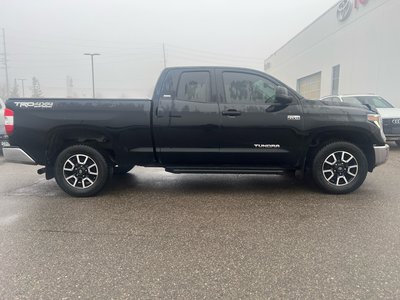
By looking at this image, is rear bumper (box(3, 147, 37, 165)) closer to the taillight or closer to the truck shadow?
the taillight

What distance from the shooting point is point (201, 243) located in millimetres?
3408

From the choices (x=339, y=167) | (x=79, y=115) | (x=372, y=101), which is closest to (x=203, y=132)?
(x=79, y=115)

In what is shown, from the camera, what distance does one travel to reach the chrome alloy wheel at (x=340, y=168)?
16.4ft

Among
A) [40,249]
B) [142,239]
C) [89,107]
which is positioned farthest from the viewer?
[89,107]

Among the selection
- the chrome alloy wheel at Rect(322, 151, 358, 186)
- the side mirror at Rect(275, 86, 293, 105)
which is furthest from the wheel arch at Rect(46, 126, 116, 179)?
the chrome alloy wheel at Rect(322, 151, 358, 186)

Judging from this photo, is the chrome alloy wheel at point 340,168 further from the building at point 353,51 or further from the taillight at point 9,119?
the building at point 353,51

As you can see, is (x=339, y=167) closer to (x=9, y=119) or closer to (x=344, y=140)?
(x=344, y=140)

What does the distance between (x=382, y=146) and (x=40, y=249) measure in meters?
4.91

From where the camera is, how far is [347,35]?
22.5 metres

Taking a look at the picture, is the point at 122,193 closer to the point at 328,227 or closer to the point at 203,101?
the point at 203,101

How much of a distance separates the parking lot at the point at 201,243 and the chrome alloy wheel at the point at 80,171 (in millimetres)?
269

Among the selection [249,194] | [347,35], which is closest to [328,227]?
[249,194]

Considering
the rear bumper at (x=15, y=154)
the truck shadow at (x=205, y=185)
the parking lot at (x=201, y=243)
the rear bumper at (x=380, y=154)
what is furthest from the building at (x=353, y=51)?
the rear bumper at (x=15, y=154)

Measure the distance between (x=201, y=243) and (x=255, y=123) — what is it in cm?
217
